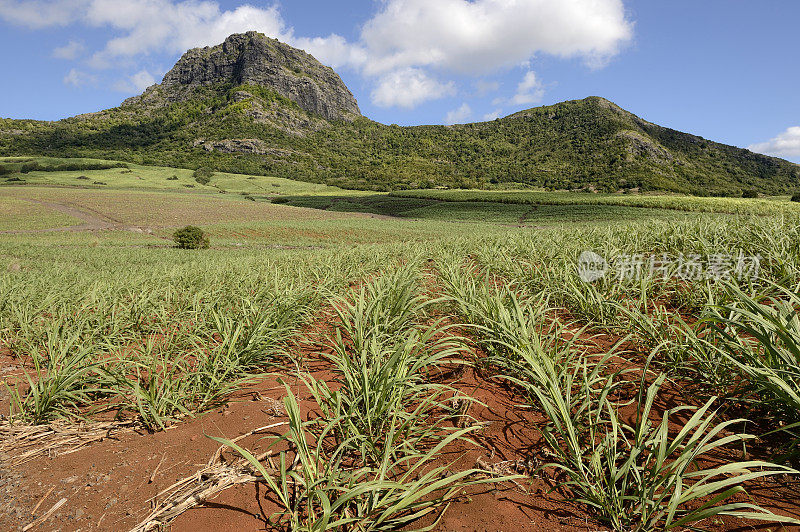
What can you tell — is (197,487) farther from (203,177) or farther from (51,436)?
(203,177)

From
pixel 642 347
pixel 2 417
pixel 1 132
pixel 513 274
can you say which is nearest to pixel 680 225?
pixel 513 274

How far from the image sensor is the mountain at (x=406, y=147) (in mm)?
115312

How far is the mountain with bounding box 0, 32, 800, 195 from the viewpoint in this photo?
378ft

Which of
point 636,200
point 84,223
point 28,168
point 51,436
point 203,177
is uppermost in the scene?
point 203,177

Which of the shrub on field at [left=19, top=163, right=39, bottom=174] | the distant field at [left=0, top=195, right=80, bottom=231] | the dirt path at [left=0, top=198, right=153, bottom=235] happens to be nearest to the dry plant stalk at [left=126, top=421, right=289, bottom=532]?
the dirt path at [left=0, top=198, right=153, bottom=235]

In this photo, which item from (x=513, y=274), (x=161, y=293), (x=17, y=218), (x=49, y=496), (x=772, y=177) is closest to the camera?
(x=49, y=496)

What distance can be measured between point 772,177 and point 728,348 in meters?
184

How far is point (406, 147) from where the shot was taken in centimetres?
16538

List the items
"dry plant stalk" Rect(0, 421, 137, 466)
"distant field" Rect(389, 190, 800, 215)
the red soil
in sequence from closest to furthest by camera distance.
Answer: the red soil
"dry plant stalk" Rect(0, 421, 137, 466)
"distant field" Rect(389, 190, 800, 215)

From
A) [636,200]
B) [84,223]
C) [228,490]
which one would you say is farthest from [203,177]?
[228,490]

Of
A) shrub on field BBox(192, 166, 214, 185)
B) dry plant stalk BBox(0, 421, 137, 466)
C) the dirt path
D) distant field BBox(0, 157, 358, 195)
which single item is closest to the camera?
dry plant stalk BBox(0, 421, 137, 466)

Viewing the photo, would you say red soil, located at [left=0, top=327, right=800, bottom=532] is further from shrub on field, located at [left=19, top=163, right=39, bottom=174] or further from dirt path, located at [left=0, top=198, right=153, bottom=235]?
shrub on field, located at [left=19, top=163, right=39, bottom=174]

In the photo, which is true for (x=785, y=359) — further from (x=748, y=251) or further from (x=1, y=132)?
(x=1, y=132)

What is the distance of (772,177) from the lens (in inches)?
4872
